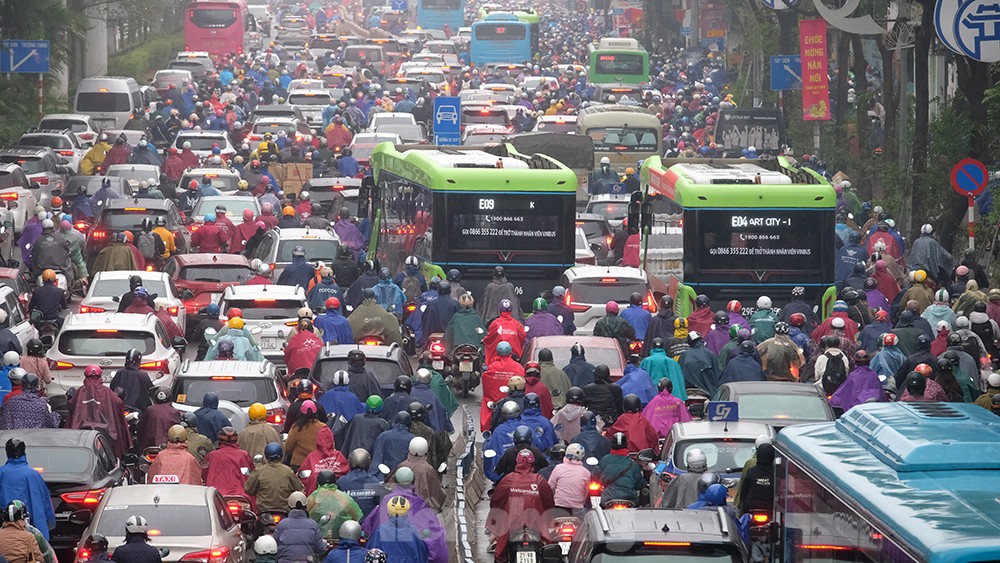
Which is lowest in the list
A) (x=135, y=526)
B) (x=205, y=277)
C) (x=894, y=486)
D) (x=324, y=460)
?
(x=324, y=460)

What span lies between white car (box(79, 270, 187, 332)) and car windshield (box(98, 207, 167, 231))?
5196 millimetres

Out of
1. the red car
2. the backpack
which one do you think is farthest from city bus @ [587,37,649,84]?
the red car

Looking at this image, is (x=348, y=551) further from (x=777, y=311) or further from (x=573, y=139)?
(x=573, y=139)

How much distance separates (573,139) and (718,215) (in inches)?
631

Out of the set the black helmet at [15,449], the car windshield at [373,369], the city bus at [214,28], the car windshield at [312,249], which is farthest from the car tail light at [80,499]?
the city bus at [214,28]

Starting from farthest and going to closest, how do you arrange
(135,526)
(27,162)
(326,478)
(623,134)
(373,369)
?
1. (623,134)
2. (27,162)
3. (373,369)
4. (326,478)
5. (135,526)

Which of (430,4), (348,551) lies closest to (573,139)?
(348,551)

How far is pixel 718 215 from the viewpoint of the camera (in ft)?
81.3

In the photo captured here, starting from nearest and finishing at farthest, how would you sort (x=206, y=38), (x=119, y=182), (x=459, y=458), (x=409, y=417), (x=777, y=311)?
1. (x=409, y=417)
2. (x=459, y=458)
3. (x=777, y=311)
4. (x=119, y=182)
5. (x=206, y=38)

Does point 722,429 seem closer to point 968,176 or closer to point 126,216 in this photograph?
point 968,176

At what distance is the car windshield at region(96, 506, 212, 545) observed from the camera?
543 inches

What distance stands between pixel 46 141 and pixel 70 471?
94.9ft

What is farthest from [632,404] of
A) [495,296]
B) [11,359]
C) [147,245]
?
[147,245]

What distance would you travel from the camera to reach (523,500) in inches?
600
